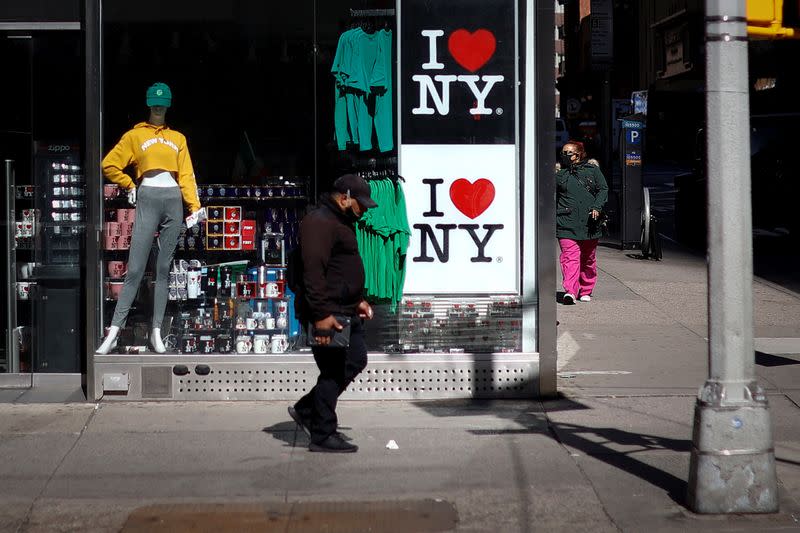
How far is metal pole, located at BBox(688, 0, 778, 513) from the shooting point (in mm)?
5836

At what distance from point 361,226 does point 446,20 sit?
5.40 feet

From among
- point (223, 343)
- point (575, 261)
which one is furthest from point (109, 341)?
point (575, 261)

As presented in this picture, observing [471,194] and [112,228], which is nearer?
[471,194]

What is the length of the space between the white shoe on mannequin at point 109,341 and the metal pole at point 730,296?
14.8 ft

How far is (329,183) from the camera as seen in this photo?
8703 millimetres

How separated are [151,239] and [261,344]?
114cm

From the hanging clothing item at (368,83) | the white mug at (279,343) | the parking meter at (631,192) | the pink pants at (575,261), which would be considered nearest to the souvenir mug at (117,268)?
the white mug at (279,343)

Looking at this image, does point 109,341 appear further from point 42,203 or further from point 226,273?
point 42,203

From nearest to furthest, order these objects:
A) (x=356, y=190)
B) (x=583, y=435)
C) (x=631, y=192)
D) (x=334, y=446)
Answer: (x=356, y=190) → (x=334, y=446) → (x=583, y=435) → (x=631, y=192)

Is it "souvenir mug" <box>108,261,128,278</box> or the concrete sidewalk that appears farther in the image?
"souvenir mug" <box>108,261,128,278</box>

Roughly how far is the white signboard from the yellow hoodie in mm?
1659

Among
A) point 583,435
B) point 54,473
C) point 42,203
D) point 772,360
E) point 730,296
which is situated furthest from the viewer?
point 772,360

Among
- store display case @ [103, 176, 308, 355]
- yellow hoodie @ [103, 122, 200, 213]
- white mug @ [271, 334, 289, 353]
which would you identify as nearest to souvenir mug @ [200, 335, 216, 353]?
store display case @ [103, 176, 308, 355]

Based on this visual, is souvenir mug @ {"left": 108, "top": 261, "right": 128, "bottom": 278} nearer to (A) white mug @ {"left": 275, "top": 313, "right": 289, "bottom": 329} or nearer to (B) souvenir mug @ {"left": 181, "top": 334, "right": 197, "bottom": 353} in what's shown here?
(B) souvenir mug @ {"left": 181, "top": 334, "right": 197, "bottom": 353}
